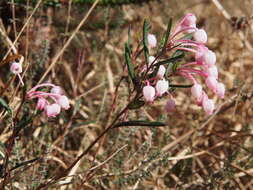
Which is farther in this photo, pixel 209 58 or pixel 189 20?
pixel 189 20

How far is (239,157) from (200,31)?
0.84 metres

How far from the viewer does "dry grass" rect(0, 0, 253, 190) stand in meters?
1.41

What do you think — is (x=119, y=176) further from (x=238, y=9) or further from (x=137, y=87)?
Result: (x=238, y=9)

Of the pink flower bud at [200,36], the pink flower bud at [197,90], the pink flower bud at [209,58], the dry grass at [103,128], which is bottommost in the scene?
the dry grass at [103,128]

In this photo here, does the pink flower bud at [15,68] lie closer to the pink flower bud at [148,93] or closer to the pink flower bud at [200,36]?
the pink flower bud at [148,93]

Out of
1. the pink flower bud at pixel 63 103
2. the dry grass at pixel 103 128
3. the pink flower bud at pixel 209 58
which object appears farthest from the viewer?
the dry grass at pixel 103 128

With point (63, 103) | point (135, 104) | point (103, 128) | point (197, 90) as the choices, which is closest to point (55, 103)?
point (63, 103)

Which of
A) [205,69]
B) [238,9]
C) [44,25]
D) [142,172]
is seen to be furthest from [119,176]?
[238,9]

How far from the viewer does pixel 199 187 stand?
1589 millimetres

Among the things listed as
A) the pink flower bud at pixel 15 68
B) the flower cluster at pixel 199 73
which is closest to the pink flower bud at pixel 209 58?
the flower cluster at pixel 199 73

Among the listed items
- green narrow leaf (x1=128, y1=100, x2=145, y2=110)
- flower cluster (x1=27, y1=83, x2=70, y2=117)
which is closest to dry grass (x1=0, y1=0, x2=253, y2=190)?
flower cluster (x1=27, y1=83, x2=70, y2=117)

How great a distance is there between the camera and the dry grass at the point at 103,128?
1.41 meters

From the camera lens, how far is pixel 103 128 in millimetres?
1884

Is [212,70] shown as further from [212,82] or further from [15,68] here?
[15,68]
